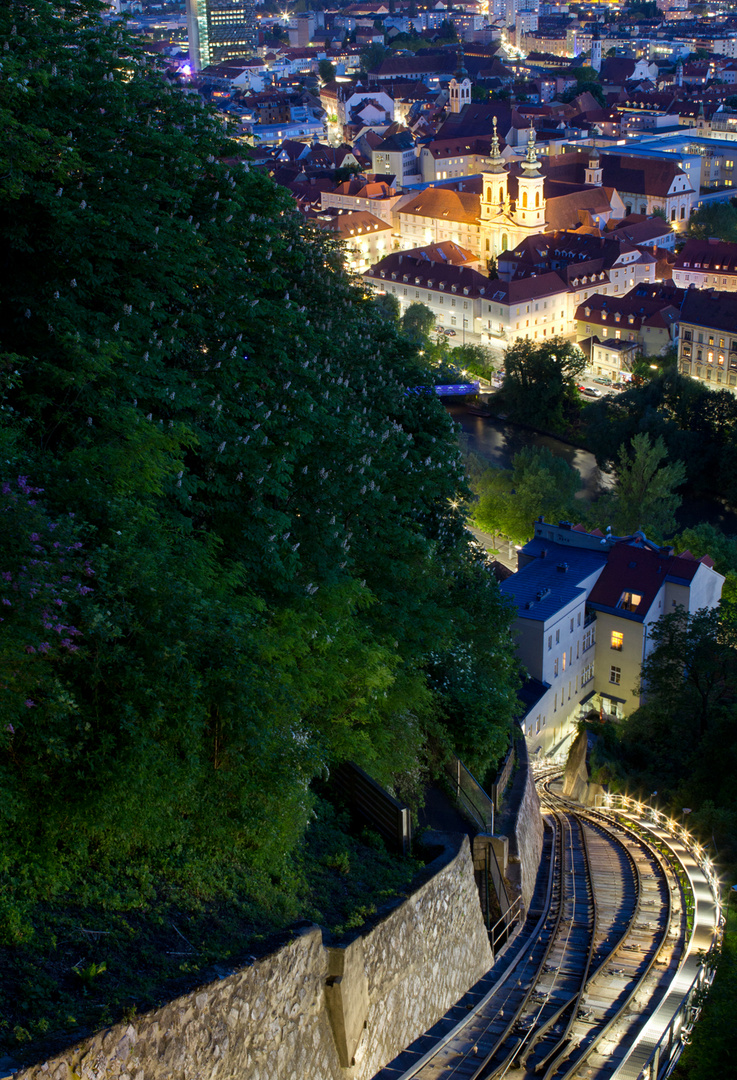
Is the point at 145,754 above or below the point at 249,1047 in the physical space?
above

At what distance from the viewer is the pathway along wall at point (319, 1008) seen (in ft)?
17.0

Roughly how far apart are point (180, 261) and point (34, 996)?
675 cm

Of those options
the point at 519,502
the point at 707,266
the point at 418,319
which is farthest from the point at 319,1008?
the point at 707,266

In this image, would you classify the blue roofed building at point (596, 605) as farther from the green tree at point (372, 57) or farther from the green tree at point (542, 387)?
the green tree at point (372, 57)

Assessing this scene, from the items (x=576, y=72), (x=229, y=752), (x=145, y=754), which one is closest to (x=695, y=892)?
(x=229, y=752)

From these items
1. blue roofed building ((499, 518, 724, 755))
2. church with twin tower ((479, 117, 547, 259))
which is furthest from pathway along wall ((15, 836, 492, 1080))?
church with twin tower ((479, 117, 547, 259))

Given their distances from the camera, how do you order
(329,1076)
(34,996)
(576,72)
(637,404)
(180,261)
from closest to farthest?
(34,996)
(329,1076)
(180,261)
(637,404)
(576,72)

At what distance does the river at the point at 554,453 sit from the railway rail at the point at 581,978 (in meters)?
27.3

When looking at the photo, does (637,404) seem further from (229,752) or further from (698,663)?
(229,752)

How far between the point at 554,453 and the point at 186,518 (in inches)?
1543

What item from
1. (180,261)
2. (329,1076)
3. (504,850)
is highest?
(180,261)

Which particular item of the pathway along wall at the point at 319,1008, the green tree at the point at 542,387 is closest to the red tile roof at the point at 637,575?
the pathway along wall at the point at 319,1008

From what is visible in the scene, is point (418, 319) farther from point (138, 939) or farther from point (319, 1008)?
point (138, 939)

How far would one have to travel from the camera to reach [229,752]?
6.65m
